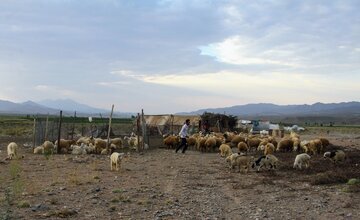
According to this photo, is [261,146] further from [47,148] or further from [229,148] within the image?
[47,148]

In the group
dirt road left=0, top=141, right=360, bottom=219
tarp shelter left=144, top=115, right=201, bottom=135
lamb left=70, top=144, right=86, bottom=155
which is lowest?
dirt road left=0, top=141, right=360, bottom=219

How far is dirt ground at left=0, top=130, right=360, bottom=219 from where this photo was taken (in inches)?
411

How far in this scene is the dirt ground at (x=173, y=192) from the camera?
1045 cm

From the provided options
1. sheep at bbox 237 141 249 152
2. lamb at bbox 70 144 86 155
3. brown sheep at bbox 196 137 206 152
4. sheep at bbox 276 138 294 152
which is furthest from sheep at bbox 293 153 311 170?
lamb at bbox 70 144 86 155

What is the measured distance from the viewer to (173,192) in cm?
1297

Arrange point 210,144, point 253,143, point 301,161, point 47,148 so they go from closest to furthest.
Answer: point 301,161, point 47,148, point 210,144, point 253,143

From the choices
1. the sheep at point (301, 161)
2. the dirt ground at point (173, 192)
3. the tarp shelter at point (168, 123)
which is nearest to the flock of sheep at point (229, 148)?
the sheep at point (301, 161)

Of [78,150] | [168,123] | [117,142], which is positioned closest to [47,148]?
[78,150]

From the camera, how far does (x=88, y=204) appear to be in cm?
1116

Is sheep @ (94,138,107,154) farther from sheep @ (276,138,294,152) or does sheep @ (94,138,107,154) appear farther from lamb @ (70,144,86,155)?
sheep @ (276,138,294,152)

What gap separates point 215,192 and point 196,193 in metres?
0.58

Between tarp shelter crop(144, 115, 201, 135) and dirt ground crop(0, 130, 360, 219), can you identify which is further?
tarp shelter crop(144, 115, 201, 135)

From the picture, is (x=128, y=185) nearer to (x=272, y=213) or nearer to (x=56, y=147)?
(x=272, y=213)

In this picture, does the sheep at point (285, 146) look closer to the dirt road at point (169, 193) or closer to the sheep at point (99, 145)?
the dirt road at point (169, 193)
